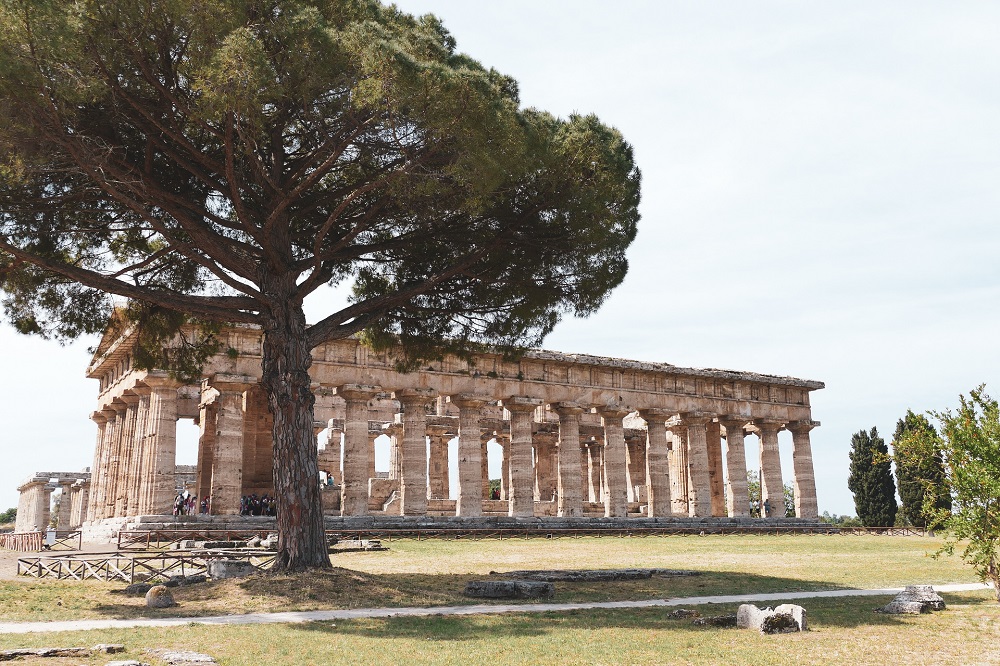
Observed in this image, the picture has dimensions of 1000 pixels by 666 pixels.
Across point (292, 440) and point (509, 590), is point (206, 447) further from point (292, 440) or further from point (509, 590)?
point (509, 590)

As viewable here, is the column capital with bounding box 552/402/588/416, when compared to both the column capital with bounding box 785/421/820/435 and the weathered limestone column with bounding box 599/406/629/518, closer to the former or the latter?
the weathered limestone column with bounding box 599/406/629/518

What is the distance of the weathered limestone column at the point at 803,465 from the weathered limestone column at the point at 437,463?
54.8 feet

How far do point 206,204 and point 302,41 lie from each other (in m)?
4.73

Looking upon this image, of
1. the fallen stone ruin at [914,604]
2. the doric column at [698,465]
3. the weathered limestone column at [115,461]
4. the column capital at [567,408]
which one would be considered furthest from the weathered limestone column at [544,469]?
the fallen stone ruin at [914,604]

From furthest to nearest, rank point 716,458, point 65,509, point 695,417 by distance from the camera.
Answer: point 65,509 → point 716,458 → point 695,417

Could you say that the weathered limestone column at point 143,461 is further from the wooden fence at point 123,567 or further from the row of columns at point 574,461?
the wooden fence at point 123,567

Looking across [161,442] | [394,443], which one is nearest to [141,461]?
[161,442]

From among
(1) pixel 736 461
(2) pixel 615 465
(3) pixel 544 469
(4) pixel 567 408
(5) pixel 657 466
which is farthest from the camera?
(3) pixel 544 469

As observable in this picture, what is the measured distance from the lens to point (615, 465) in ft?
124

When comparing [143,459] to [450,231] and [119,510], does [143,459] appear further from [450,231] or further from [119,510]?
[450,231]

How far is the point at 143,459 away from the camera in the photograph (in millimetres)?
29375

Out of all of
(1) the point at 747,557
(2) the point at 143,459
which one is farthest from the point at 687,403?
(2) the point at 143,459

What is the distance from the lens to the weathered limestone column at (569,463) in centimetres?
3609

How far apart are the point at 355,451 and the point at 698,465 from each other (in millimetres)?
16238
